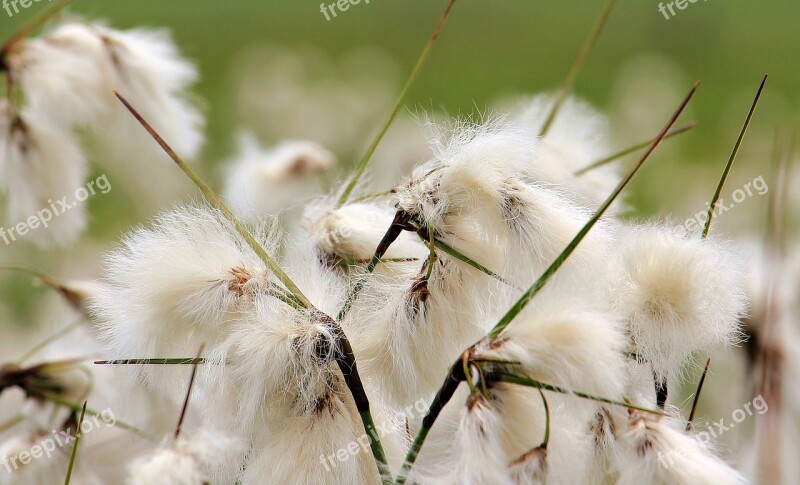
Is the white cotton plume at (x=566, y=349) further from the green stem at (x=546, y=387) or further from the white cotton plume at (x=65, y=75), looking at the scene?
the white cotton plume at (x=65, y=75)

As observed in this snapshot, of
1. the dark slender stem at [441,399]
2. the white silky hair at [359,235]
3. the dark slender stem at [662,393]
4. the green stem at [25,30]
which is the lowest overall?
the dark slender stem at [662,393]

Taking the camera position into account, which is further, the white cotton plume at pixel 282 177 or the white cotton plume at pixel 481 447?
the white cotton plume at pixel 282 177

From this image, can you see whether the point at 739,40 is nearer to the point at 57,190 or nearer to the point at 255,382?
the point at 57,190

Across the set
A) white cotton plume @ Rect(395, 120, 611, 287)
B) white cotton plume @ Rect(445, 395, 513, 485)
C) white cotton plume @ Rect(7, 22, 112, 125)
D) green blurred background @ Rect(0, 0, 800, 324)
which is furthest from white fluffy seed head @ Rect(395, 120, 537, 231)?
green blurred background @ Rect(0, 0, 800, 324)

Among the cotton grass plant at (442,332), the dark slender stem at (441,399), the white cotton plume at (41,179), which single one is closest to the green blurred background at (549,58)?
the white cotton plume at (41,179)

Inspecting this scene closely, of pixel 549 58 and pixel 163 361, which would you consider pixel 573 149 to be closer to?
pixel 163 361

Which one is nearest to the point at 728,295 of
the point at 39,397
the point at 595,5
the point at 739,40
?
the point at 39,397
